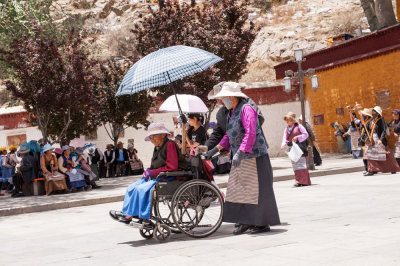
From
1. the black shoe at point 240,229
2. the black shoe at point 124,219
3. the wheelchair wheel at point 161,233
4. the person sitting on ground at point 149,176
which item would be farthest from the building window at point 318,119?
the wheelchair wheel at point 161,233

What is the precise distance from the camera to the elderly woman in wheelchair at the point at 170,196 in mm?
7301

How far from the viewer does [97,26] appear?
192 feet

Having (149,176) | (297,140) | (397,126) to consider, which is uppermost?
(397,126)

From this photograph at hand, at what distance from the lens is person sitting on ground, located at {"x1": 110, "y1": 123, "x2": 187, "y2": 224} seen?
23.9 ft

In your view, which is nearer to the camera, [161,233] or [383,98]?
[161,233]

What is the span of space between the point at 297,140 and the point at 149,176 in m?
6.96

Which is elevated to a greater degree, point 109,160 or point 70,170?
point 109,160

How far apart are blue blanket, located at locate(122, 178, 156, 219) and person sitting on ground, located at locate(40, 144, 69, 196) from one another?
1052cm

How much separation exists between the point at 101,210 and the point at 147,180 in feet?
17.8

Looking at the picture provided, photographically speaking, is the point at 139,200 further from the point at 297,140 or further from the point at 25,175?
the point at 25,175

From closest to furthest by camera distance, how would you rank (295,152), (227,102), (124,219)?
(124,219) < (227,102) < (295,152)

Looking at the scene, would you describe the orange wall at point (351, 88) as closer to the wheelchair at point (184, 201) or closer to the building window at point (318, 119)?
the building window at point (318, 119)

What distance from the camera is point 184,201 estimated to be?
7.48 m

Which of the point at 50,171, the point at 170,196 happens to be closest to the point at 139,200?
the point at 170,196
